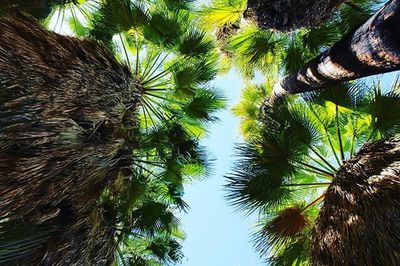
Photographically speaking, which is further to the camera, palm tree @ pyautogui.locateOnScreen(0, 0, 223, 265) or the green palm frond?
the green palm frond

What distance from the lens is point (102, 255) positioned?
5.08m

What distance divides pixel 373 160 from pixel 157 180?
12.8 ft

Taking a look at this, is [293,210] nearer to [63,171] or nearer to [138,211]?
[138,211]

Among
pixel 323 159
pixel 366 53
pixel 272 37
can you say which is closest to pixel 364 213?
pixel 366 53

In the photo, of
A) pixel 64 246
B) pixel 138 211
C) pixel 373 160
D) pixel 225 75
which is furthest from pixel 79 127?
pixel 225 75

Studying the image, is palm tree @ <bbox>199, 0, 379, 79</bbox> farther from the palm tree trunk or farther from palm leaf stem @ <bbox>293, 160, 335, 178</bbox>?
the palm tree trunk

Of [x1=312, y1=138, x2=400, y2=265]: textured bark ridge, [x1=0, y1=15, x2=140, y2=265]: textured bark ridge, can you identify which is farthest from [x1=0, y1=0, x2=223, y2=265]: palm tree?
[x1=312, y1=138, x2=400, y2=265]: textured bark ridge

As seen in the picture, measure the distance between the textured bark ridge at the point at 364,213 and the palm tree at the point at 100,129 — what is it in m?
2.89

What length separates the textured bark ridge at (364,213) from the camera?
3.15 metres

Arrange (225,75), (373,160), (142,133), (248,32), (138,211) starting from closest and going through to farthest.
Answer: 1. (373,160)
2. (138,211)
3. (248,32)
4. (142,133)
5. (225,75)

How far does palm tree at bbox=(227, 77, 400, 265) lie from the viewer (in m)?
3.70

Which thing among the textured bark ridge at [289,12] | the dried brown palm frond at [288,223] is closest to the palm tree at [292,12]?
the textured bark ridge at [289,12]

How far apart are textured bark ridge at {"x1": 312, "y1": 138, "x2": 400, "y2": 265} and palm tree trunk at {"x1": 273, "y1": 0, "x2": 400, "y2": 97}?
0.90 meters

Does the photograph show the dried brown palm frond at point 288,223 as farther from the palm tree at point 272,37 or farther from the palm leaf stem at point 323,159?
the palm tree at point 272,37
